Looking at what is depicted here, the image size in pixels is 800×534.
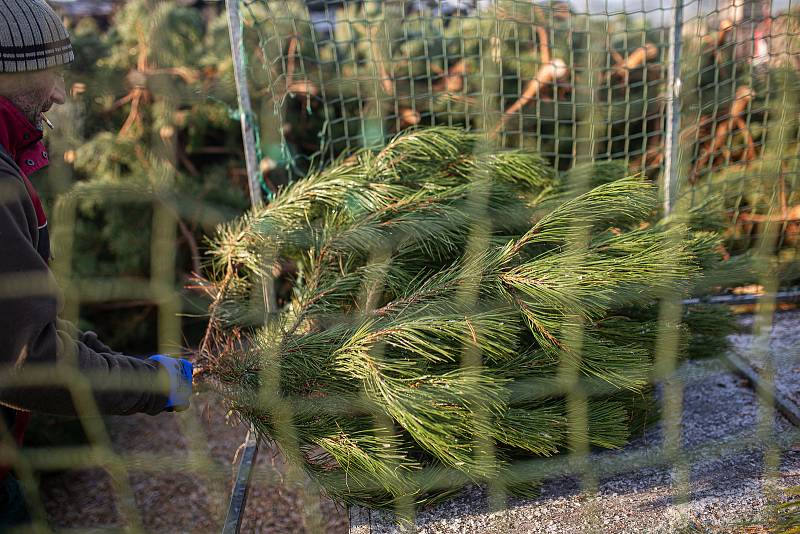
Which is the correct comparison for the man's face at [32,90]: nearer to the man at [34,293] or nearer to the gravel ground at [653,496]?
the man at [34,293]

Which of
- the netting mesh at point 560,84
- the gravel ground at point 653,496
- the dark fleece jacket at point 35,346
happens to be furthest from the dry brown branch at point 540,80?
the dark fleece jacket at point 35,346

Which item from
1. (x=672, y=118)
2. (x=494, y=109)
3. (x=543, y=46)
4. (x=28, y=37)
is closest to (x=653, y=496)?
(x=672, y=118)

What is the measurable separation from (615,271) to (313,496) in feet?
3.63

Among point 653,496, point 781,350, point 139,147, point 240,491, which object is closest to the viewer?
point 653,496

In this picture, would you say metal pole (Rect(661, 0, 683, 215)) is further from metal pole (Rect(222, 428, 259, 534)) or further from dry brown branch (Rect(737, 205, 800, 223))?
metal pole (Rect(222, 428, 259, 534))

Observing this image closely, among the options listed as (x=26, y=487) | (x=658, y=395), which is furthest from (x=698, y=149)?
(x=26, y=487)

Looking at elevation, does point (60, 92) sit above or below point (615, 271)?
above

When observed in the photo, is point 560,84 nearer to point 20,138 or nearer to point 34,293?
point 20,138

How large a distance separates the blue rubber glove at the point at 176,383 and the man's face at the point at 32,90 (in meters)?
0.44

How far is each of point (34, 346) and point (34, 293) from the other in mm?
78

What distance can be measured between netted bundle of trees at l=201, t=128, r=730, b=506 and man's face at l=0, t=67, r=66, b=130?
470 mm

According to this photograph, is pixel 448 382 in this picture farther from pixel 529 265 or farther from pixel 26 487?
pixel 26 487

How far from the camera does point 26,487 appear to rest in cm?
177

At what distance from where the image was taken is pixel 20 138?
3.84ft
